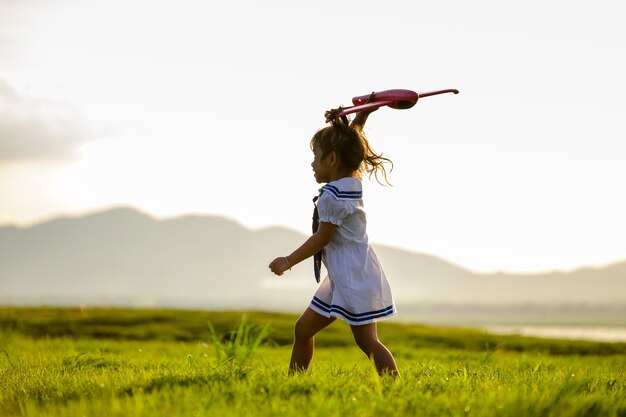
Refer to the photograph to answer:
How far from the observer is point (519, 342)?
20047 millimetres

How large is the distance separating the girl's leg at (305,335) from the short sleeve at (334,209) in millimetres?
809

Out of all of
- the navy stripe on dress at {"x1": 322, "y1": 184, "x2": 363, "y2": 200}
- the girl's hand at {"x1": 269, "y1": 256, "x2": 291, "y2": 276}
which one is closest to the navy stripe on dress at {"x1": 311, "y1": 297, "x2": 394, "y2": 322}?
the girl's hand at {"x1": 269, "y1": 256, "x2": 291, "y2": 276}

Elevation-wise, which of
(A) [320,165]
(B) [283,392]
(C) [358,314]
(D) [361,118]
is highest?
(D) [361,118]

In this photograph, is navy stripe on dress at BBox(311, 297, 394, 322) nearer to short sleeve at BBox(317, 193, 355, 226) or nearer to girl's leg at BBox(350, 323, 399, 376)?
girl's leg at BBox(350, 323, 399, 376)

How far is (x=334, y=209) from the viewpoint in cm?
652

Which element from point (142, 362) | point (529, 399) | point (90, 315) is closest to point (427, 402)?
point (529, 399)

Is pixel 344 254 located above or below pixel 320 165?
below

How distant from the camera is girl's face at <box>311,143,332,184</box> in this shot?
265 inches

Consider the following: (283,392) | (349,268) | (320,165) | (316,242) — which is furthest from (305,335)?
(320,165)

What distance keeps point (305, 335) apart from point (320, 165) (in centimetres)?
147

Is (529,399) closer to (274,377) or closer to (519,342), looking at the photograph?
(274,377)

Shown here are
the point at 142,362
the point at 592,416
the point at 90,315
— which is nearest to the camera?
the point at 592,416

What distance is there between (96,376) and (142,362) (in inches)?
89.4

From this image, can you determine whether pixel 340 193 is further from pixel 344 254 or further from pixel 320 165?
pixel 344 254
